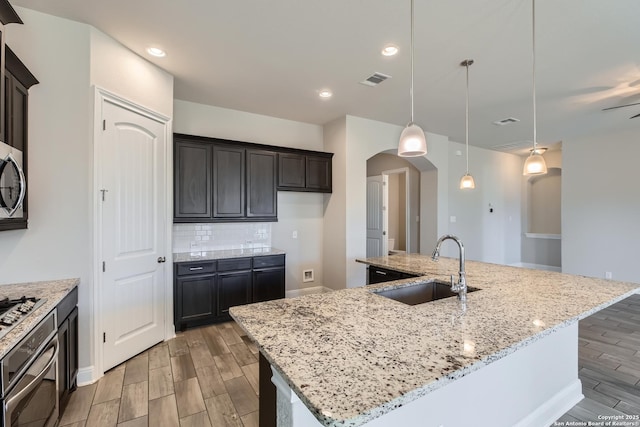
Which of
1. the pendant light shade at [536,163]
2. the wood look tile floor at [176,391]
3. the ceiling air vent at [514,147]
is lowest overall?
the wood look tile floor at [176,391]

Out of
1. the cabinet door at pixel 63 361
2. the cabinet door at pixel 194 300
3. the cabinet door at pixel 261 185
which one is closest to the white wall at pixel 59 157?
the cabinet door at pixel 63 361

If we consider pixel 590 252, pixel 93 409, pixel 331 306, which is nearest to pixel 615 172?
pixel 590 252

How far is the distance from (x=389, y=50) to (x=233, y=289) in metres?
3.12

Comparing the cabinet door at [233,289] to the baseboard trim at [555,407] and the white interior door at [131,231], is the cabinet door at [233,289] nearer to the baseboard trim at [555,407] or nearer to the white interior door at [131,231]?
the white interior door at [131,231]

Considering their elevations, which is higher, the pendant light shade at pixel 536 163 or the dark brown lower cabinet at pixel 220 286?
the pendant light shade at pixel 536 163

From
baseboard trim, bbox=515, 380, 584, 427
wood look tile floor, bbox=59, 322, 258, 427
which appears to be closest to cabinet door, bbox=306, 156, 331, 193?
wood look tile floor, bbox=59, 322, 258, 427

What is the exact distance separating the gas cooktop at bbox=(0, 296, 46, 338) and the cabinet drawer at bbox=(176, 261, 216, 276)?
1.59 metres

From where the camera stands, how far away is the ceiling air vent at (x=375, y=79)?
3.18 m

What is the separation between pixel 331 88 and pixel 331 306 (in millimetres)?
2752

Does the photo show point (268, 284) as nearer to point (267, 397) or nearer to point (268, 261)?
point (268, 261)

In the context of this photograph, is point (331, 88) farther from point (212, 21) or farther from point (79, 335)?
point (79, 335)

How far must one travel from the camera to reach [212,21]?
7.59 ft

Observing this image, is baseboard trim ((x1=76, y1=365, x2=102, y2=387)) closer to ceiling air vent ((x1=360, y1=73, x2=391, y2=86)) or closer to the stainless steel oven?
the stainless steel oven

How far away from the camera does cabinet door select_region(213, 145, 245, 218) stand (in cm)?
379
